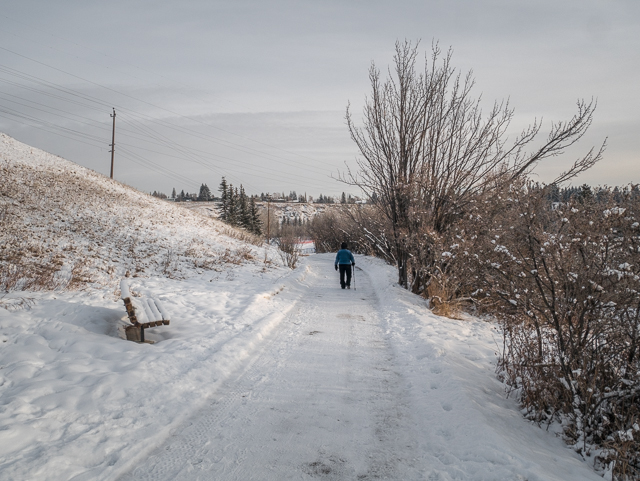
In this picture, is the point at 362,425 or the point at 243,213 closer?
the point at 362,425

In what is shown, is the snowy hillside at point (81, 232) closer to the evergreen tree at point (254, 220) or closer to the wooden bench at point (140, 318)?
the wooden bench at point (140, 318)

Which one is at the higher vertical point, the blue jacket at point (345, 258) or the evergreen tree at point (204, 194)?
the evergreen tree at point (204, 194)

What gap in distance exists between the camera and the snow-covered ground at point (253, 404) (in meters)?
3.18

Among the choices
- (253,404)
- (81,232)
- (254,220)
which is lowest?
(253,404)

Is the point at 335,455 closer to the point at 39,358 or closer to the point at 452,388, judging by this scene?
the point at 452,388

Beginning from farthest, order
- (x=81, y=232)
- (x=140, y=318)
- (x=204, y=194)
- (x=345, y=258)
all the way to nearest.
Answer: (x=204, y=194) → (x=81, y=232) → (x=345, y=258) → (x=140, y=318)

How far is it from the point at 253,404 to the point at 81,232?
13.8 m

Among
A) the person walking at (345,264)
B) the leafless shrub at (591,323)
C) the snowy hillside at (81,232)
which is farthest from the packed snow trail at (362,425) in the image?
the person walking at (345,264)

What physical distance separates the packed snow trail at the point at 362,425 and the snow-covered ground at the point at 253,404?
19mm

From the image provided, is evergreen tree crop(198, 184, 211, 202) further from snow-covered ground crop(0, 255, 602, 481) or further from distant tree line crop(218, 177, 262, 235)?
snow-covered ground crop(0, 255, 602, 481)

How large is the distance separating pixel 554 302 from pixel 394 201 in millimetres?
8804

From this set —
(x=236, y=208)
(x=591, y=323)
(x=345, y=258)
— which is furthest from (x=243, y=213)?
(x=591, y=323)

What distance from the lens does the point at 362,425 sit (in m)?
3.90

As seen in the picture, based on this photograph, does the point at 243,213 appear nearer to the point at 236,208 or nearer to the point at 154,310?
the point at 236,208
